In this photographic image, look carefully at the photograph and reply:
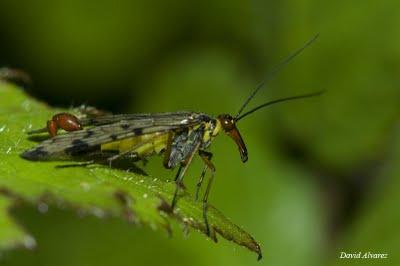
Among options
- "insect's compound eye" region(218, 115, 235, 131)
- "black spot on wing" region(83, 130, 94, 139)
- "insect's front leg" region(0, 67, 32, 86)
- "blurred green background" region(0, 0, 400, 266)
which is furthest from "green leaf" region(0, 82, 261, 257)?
"blurred green background" region(0, 0, 400, 266)

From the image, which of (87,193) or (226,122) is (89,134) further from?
(87,193)

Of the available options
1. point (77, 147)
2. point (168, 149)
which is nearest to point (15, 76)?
point (77, 147)

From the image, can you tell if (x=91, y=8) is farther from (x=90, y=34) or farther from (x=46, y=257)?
(x=46, y=257)

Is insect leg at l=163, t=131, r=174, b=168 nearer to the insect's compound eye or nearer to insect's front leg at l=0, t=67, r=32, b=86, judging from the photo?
the insect's compound eye

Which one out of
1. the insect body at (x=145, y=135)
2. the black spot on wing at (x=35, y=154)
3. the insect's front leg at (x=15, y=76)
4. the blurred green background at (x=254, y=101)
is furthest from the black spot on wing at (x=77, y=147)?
the blurred green background at (x=254, y=101)

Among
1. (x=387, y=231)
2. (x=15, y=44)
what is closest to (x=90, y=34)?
(x=15, y=44)

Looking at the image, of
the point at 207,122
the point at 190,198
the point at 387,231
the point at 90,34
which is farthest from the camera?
the point at 90,34

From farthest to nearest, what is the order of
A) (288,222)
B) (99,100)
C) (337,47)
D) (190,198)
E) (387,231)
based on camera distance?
1. (99,100)
2. (288,222)
3. (337,47)
4. (387,231)
5. (190,198)
